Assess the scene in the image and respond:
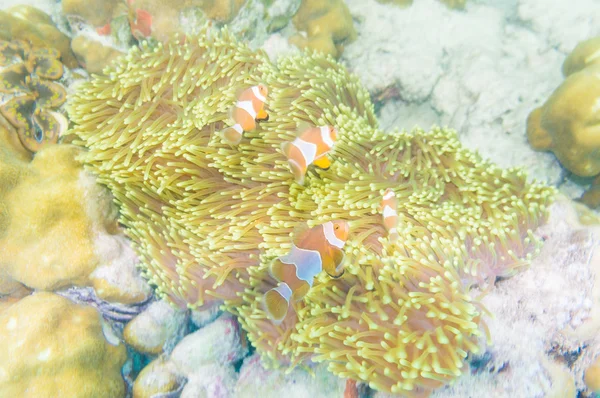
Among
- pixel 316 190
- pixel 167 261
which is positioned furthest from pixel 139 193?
pixel 316 190

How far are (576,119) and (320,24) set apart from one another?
2.75m

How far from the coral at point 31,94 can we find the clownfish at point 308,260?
2397 mm

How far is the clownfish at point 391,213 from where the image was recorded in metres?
2.29

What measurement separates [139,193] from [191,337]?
1.09 m

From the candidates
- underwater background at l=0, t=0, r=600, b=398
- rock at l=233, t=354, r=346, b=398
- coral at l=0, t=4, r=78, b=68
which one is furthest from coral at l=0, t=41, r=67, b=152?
rock at l=233, t=354, r=346, b=398

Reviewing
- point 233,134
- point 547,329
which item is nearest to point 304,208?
point 233,134

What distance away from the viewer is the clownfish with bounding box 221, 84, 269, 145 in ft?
8.35

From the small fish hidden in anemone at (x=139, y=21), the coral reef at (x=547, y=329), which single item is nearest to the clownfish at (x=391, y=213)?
the coral reef at (x=547, y=329)

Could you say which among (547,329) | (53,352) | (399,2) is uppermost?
(399,2)

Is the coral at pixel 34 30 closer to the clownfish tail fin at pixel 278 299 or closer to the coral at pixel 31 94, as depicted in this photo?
the coral at pixel 31 94

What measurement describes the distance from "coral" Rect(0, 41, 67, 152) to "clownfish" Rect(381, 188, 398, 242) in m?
2.63

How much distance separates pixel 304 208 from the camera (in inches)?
101

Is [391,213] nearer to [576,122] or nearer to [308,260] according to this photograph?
[308,260]

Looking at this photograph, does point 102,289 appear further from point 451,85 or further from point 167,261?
point 451,85
